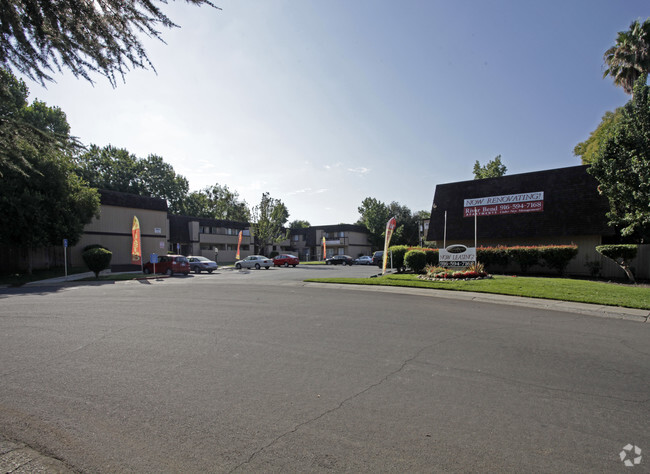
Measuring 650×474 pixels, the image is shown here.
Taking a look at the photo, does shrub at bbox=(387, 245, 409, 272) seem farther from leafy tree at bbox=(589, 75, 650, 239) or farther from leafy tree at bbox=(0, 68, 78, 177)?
leafy tree at bbox=(0, 68, 78, 177)

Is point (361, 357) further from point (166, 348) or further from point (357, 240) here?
point (357, 240)

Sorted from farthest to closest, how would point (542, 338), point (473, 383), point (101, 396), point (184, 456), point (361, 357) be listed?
point (542, 338) → point (361, 357) → point (473, 383) → point (101, 396) → point (184, 456)

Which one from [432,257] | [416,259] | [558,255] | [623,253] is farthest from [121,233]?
[623,253]

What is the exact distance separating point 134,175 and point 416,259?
5841 cm

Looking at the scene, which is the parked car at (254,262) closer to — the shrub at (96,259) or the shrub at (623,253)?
the shrub at (96,259)

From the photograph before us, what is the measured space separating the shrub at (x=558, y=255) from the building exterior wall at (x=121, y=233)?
33.6m

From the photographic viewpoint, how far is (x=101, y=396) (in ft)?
13.3

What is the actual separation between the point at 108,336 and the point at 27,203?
22.4m

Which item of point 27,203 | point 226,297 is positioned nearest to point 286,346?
point 226,297

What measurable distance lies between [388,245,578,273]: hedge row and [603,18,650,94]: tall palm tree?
12833 millimetres

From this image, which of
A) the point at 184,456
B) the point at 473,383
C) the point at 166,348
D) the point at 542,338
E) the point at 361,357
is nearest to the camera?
the point at 184,456

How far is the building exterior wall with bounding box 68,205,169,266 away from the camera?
3309cm

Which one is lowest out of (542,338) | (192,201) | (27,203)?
(542,338)

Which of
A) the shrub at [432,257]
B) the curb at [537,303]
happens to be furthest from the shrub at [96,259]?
the shrub at [432,257]
